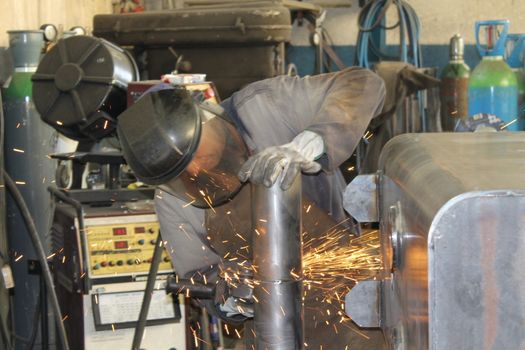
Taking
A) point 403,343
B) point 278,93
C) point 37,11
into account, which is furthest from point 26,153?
point 403,343

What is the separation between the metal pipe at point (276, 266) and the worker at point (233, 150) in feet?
0.13

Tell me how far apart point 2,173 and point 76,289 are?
555 millimetres

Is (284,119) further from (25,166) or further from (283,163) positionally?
(25,166)

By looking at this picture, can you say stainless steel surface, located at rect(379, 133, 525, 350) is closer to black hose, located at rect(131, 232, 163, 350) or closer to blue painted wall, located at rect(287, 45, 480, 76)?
black hose, located at rect(131, 232, 163, 350)

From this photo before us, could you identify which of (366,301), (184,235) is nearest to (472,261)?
(366,301)

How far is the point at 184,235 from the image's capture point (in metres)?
2.81

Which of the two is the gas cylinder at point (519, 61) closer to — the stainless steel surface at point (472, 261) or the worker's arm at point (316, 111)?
the worker's arm at point (316, 111)

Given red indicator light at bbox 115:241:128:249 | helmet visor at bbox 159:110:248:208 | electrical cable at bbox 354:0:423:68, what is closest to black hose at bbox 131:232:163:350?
red indicator light at bbox 115:241:128:249

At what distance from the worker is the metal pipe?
1.6 inches

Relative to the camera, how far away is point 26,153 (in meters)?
3.98

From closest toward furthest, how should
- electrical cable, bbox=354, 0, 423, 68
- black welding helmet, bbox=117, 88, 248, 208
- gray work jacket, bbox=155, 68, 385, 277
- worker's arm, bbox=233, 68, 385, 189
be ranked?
black welding helmet, bbox=117, 88, 248, 208
worker's arm, bbox=233, 68, 385, 189
gray work jacket, bbox=155, 68, 385, 277
electrical cable, bbox=354, 0, 423, 68

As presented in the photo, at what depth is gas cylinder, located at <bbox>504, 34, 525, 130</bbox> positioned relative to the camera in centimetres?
396

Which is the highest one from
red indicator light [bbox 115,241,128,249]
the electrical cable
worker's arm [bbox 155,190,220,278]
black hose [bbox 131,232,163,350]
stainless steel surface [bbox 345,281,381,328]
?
the electrical cable

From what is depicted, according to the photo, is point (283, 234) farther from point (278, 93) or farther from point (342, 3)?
point (342, 3)
